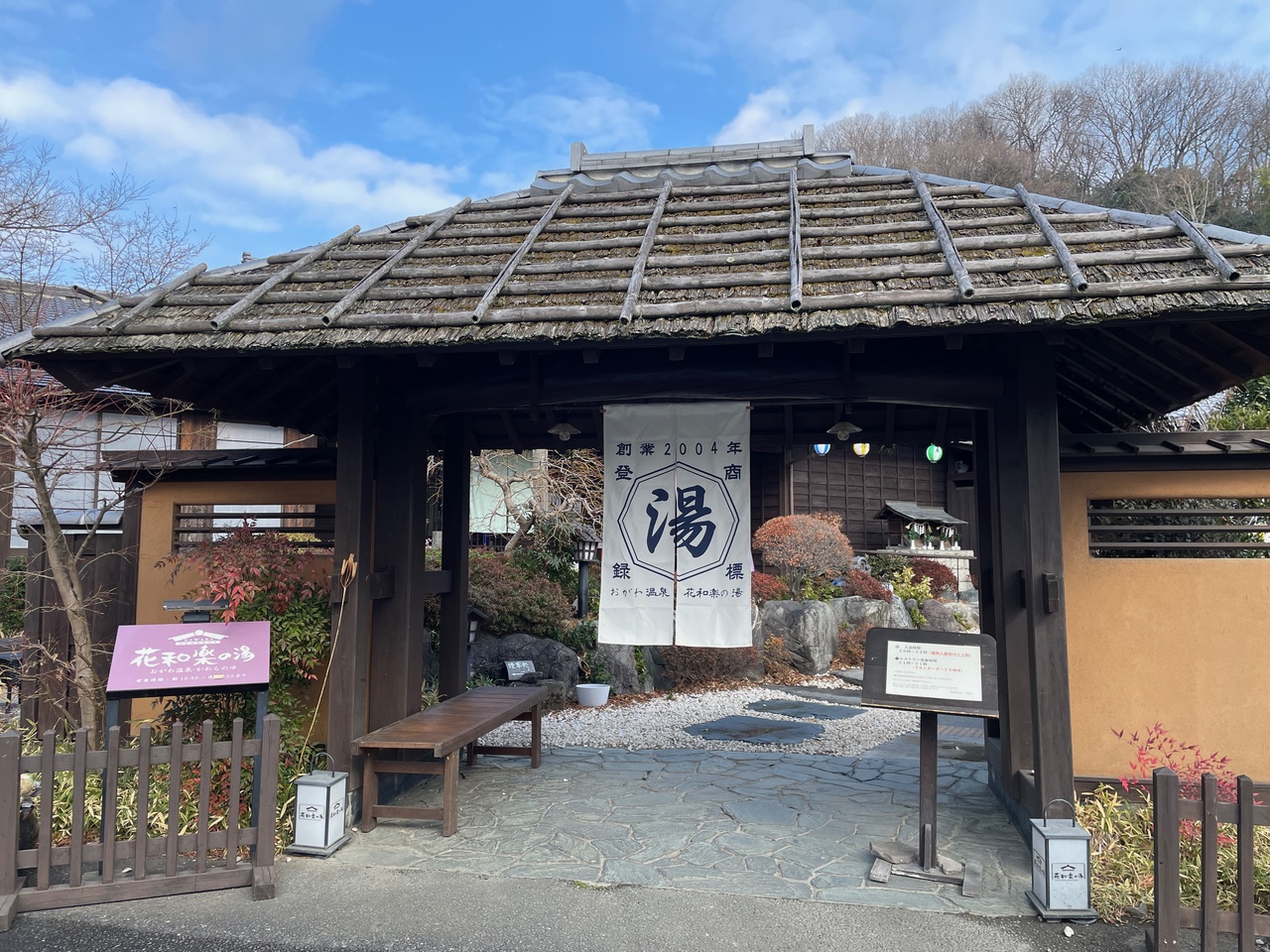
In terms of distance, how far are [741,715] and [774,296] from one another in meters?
7.69

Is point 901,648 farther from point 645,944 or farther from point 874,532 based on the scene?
point 874,532

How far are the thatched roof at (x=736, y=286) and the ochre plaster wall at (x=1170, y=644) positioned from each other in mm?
1279

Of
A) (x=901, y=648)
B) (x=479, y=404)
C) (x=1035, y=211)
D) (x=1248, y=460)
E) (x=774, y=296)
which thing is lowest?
(x=901, y=648)

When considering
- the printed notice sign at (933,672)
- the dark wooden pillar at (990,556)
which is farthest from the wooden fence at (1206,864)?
the dark wooden pillar at (990,556)

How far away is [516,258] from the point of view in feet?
19.6

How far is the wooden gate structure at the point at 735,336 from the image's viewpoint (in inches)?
188

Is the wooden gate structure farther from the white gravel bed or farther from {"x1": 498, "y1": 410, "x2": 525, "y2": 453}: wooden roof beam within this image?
the white gravel bed

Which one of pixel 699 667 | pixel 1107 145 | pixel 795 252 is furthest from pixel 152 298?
pixel 1107 145

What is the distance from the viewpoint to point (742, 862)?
528 cm

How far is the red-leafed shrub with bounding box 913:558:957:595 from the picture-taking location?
18.8 metres

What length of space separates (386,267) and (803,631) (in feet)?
36.0

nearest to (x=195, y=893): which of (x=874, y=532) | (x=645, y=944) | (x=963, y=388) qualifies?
(x=645, y=944)

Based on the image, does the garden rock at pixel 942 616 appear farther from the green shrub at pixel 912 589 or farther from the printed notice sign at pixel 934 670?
the printed notice sign at pixel 934 670

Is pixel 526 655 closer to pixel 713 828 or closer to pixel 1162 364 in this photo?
pixel 713 828
